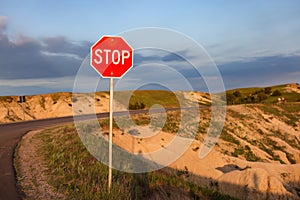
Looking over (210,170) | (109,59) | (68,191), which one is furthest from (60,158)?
(210,170)

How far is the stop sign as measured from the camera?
7586 millimetres

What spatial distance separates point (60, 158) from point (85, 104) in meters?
36.9

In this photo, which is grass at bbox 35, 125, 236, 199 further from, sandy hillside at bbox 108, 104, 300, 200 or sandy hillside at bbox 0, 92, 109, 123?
sandy hillside at bbox 0, 92, 109, 123

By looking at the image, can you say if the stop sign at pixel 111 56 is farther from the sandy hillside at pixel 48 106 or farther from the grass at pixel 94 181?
the sandy hillside at pixel 48 106

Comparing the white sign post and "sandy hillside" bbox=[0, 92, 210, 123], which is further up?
the white sign post

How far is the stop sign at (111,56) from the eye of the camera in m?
7.59

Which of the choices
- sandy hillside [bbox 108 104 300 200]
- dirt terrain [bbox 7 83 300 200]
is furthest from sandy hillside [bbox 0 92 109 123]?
sandy hillside [bbox 108 104 300 200]

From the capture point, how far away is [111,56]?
25.3 ft

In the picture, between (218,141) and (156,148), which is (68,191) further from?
(218,141)

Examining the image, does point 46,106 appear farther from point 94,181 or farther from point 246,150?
point 94,181

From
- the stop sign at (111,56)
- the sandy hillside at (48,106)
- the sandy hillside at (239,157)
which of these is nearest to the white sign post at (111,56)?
the stop sign at (111,56)

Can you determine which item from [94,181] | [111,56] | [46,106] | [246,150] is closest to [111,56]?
[111,56]

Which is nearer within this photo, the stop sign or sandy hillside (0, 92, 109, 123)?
the stop sign

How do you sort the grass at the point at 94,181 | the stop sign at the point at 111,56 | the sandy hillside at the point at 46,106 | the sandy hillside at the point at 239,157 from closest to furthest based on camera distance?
the stop sign at the point at 111,56
the grass at the point at 94,181
the sandy hillside at the point at 239,157
the sandy hillside at the point at 46,106
